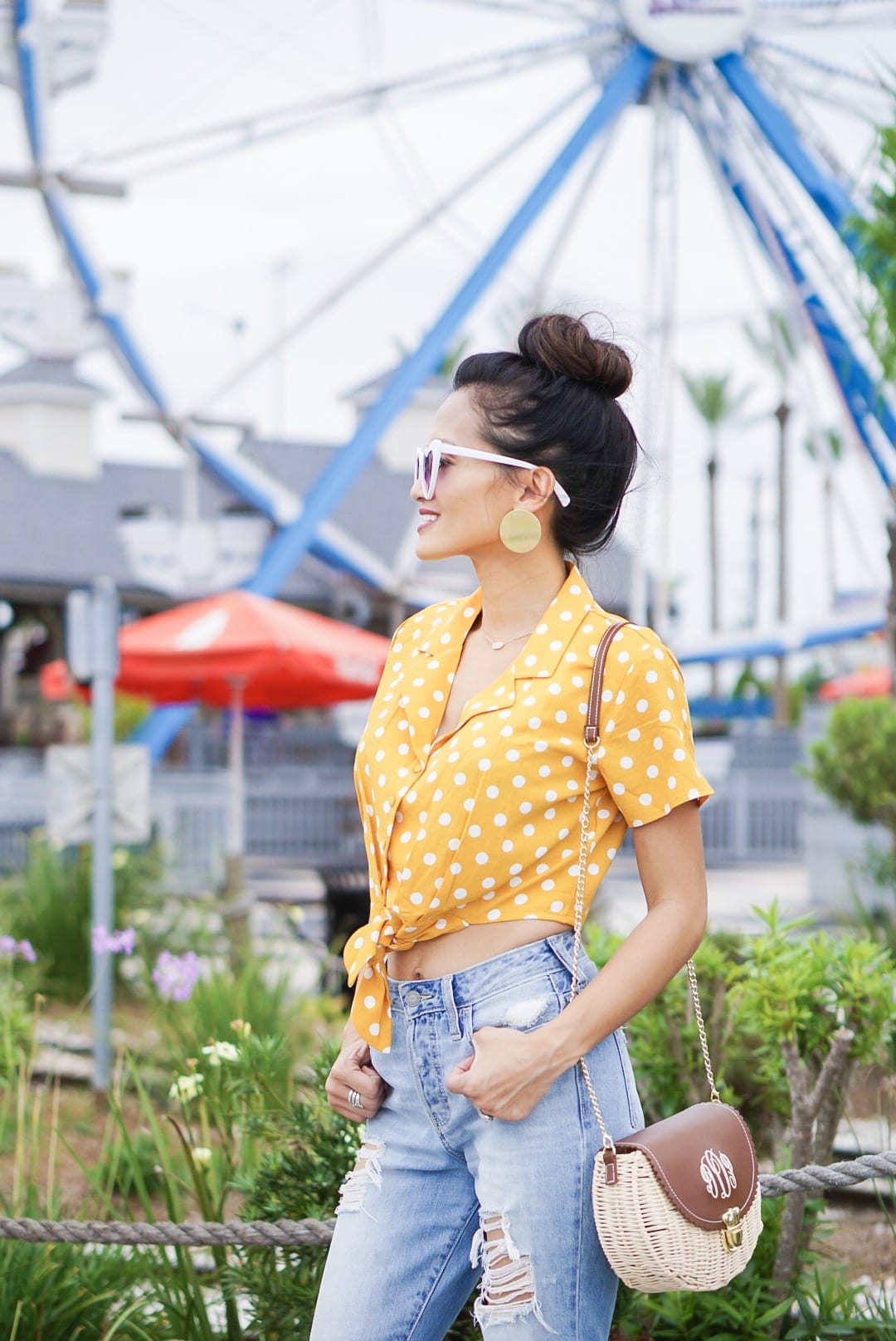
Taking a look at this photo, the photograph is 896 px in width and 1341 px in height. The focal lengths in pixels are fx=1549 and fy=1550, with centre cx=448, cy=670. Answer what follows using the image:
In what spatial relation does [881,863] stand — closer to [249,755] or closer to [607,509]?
[607,509]

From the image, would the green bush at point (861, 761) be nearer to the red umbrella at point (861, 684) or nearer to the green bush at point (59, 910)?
the green bush at point (59, 910)

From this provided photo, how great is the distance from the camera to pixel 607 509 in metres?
1.92

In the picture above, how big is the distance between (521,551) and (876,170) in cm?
274

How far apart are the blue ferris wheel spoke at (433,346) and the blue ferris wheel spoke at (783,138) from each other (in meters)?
0.76

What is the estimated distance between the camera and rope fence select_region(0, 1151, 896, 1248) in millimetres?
2348

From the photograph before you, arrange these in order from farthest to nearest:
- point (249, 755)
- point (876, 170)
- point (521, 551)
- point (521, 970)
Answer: point (249, 755) < point (876, 170) < point (521, 551) < point (521, 970)

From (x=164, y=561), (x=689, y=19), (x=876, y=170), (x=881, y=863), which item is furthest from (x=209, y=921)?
(x=689, y=19)

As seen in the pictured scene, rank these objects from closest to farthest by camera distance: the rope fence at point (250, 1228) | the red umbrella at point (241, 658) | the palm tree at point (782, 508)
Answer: the rope fence at point (250, 1228) < the red umbrella at point (241, 658) < the palm tree at point (782, 508)

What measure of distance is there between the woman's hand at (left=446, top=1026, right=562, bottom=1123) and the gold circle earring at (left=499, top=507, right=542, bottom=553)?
0.56 meters

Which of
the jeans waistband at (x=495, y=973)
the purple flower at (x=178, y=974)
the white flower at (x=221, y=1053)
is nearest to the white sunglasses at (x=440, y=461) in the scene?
the jeans waistband at (x=495, y=973)

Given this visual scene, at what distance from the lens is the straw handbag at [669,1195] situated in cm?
164

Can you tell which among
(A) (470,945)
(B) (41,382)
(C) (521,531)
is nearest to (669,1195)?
(A) (470,945)

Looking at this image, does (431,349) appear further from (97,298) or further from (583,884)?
(583,884)

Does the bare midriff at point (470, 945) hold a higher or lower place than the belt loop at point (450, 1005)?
higher
